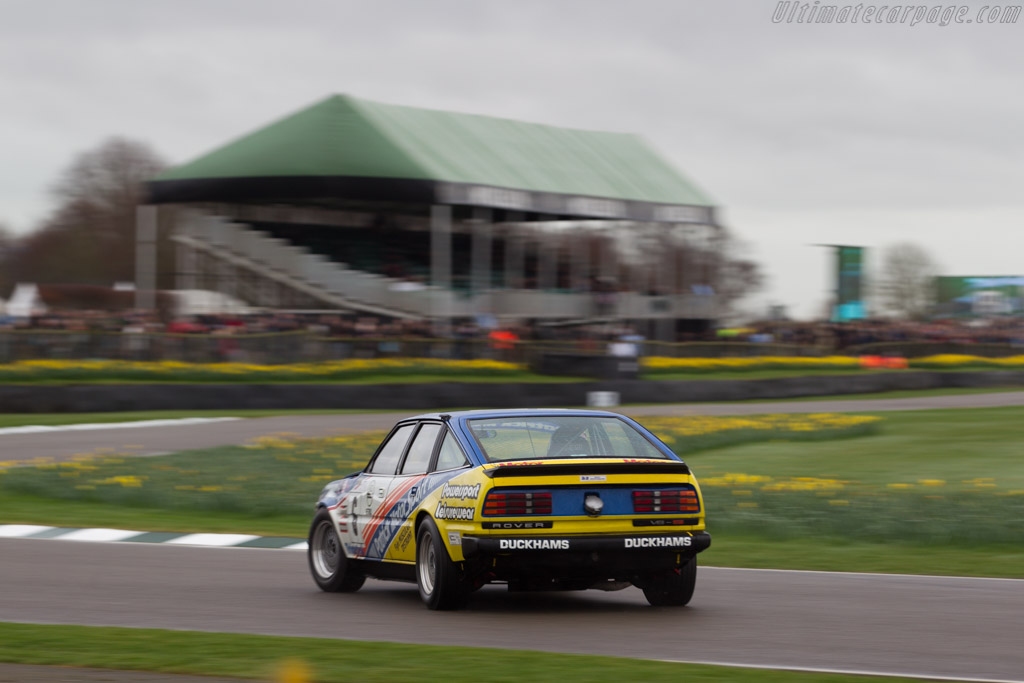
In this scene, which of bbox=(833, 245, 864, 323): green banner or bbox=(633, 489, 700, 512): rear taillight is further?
bbox=(833, 245, 864, 323): green banner

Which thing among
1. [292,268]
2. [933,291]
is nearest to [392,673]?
[292,268]

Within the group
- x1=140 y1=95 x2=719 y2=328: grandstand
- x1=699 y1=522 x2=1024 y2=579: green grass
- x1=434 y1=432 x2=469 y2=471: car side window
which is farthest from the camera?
x1=140 y1=95 x2=719 y2=328: grandstand

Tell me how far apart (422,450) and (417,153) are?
42031mm

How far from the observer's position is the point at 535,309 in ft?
172

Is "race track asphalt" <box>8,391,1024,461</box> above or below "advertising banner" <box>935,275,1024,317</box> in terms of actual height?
below

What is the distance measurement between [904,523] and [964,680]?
6.67 m

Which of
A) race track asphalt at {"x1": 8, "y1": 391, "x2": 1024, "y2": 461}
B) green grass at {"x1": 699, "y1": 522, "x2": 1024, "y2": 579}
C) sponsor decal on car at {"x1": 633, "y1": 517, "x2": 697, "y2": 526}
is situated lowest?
race track asphalt at {"x1": 8, "y1": 391, "x2": 1024, "y2": 461}

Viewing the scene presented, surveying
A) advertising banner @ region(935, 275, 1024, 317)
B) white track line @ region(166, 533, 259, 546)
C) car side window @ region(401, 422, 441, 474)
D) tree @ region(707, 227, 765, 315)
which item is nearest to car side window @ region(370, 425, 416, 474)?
car side window @ region(401, 422, 441, 474)

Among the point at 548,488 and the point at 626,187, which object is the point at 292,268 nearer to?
the point at 626,187

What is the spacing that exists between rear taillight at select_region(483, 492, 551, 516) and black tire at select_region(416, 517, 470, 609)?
17.2 inches

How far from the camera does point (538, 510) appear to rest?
8.12 meters

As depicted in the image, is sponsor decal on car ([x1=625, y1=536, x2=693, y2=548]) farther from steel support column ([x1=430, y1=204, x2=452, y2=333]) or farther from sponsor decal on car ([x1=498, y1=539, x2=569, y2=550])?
steel support column ([x1=430, y1=204, x2=452, y2=333])

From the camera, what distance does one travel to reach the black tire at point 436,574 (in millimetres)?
8312

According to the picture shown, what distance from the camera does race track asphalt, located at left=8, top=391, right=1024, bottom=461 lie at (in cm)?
2220
